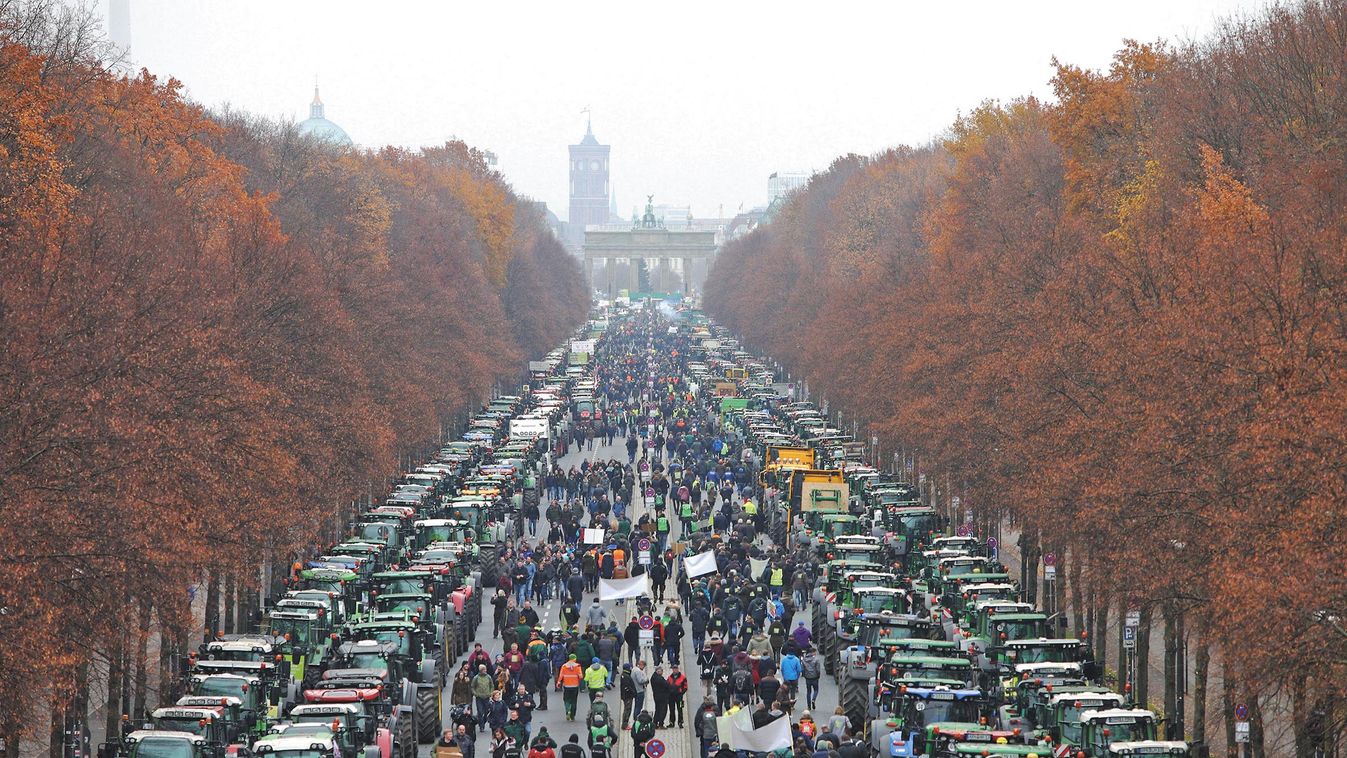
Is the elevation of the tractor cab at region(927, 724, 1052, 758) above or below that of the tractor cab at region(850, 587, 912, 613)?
below

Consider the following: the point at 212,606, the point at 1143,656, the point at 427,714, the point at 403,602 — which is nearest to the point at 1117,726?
the point at 1143,656

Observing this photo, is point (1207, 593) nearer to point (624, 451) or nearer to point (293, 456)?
point (293, 456)

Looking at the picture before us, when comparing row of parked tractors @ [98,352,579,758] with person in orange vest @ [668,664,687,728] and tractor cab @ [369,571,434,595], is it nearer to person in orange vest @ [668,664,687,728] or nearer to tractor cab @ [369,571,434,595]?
tractor cab @ [369,571,434,595]

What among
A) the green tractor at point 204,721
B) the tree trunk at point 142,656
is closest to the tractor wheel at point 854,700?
the green tractor at point 204,721

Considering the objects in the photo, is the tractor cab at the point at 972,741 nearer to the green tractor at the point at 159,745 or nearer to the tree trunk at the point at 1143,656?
the tree trunk at the point at 1143,656

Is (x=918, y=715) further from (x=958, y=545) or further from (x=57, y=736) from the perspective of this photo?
(x=958, y=545)

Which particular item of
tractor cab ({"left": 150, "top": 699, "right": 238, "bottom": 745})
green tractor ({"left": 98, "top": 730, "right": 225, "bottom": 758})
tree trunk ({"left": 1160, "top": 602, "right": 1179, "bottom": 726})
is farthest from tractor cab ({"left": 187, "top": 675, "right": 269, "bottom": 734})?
tree trunk ({"left": 1160, "top": 602, "right": 1179, "bottom": 726})

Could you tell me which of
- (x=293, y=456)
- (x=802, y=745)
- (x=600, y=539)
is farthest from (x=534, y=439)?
(x=802, y=745)
